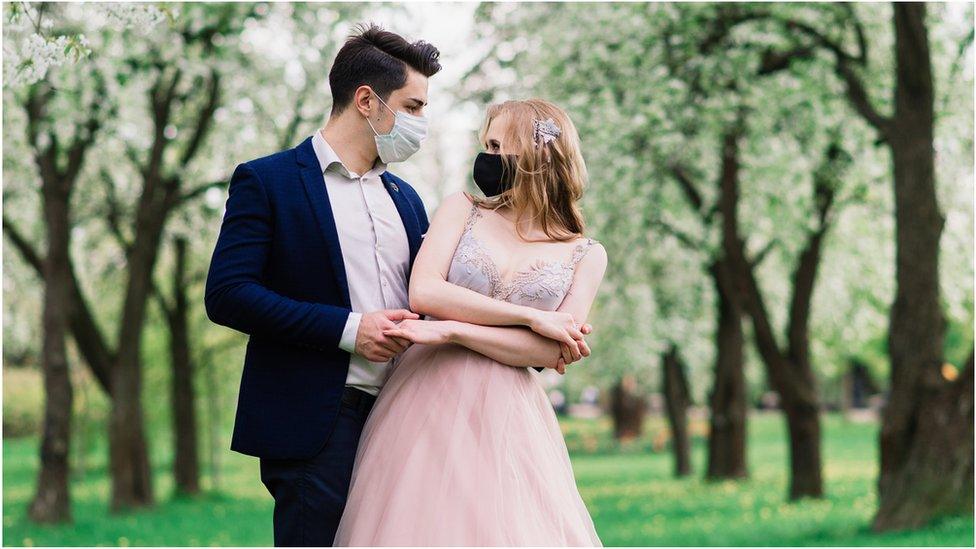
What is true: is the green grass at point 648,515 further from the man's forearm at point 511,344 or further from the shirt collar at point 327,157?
the shirt collar at point 327,157

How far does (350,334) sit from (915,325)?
7.86 m

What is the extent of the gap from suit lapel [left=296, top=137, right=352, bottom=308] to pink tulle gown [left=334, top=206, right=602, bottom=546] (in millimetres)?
399

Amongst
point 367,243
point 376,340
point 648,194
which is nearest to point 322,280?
point 367,243

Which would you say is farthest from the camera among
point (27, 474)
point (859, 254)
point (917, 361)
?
point (27, 474)

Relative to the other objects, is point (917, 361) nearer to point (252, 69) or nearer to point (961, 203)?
point (961, 203)

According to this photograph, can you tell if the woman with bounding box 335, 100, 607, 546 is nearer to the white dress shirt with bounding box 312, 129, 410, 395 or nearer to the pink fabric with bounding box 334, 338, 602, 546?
the pink fabric with bounding box 334, 338, 602, 546

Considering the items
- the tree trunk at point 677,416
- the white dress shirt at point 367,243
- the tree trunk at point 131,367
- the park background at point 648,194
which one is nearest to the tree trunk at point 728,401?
the park background at point 648,194

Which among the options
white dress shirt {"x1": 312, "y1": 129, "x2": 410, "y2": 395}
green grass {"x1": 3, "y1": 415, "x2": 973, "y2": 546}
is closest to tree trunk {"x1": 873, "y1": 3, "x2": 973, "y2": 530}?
green grass {"x1": 3, "y1": 415, "x2": 973, "y2": 546}

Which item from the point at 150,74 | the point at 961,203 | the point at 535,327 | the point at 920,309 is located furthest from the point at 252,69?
the point at 535,327

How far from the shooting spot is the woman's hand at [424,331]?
366cm

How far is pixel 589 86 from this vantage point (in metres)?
11.5

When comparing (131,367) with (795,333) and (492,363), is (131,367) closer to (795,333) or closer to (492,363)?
(795,333)

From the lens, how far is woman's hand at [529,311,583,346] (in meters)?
3.82

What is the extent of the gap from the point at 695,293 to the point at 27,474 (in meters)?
18.5
